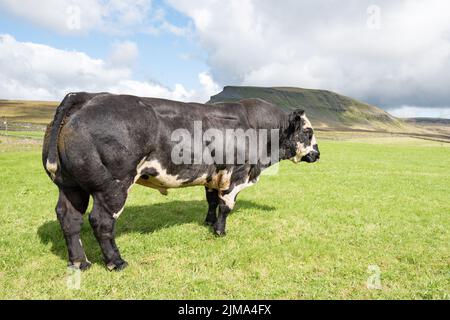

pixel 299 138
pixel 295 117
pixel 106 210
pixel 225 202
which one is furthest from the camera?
pixel 299 138

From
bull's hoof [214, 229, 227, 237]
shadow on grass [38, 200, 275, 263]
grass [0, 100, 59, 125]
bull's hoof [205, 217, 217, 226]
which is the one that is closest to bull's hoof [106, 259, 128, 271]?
shadow on grass [38, 200, 275, 263]

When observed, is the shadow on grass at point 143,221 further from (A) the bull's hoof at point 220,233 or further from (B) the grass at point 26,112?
(B) the grass at point 26,112

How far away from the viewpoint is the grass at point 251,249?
5.79 metres

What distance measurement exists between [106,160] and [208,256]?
302 centimetres

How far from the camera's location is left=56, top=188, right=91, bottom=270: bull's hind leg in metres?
6.31

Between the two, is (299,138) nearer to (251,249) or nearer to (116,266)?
(251,249)

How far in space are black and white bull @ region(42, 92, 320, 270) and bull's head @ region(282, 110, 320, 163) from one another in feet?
7.57

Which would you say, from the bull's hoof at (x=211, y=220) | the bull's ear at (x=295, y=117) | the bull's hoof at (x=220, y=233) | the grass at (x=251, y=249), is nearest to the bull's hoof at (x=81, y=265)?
the grass at (x=251, y=249)

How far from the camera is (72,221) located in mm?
6336

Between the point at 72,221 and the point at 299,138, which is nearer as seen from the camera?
the point at 72,221

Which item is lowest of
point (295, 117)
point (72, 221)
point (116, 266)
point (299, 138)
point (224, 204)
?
point (116, 266)

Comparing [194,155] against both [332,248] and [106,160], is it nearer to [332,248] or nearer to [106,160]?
[106,160]

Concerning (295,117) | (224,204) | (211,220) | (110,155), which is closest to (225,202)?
(224,204)

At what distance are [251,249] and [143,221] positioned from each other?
3760 mm
